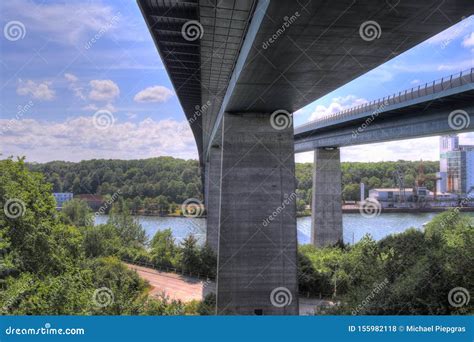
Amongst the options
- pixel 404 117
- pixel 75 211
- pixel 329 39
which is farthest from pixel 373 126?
pixel 75 211

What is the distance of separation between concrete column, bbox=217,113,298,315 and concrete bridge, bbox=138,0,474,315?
0.11ft

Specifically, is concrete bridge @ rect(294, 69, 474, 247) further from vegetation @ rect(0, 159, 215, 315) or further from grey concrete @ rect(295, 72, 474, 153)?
vegetation @ rect(0, 159, 215, 315)

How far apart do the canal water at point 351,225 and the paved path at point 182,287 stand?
13.6m

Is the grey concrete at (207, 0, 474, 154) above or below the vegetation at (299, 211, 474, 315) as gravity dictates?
above

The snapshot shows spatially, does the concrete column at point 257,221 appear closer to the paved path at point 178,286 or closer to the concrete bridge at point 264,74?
the concrete bridge at point 264,74

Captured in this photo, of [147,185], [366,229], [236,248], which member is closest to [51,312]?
[236,248]

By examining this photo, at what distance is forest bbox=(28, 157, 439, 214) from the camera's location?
197ft

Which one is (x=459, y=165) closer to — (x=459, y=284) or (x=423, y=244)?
(x=423, y=244)

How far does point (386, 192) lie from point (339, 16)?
6155 cm

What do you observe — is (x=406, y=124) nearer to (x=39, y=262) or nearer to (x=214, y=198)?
(x=214, y=198)

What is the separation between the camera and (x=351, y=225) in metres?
51.1

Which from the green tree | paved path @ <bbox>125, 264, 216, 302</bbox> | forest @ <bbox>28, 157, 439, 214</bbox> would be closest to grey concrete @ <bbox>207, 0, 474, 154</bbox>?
paved path @ <bbox>125, 264, 216, 302</bbox>

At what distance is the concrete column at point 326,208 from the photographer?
96.2ft

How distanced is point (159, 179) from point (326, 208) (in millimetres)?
46143
